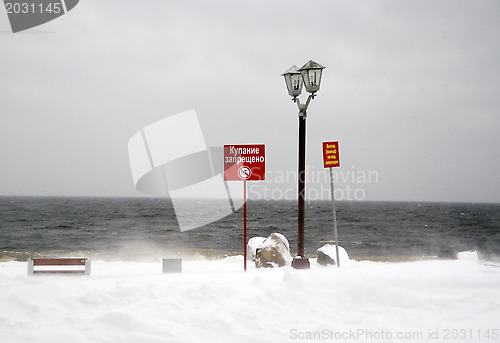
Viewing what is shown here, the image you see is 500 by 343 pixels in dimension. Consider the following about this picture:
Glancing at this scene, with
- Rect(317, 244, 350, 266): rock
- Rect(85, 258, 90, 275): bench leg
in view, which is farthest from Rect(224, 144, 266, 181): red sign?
Rect(85, 258, 90, 275): bench leg

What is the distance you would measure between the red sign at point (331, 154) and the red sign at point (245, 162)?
1709 millimetres

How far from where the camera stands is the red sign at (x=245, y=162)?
37.0 ft

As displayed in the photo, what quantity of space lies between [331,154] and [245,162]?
234 centimetres

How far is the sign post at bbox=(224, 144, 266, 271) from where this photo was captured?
11281 millimetres

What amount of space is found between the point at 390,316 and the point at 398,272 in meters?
3.34

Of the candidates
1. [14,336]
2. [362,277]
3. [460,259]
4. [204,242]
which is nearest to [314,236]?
[204,242]

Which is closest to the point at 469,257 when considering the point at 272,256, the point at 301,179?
the point at 301,179

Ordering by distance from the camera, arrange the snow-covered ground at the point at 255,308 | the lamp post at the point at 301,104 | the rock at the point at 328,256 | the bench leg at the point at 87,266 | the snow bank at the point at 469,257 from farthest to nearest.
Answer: the rock at the point at 328,256, the snow bank at the point at 469,257, the lamp post at the point at 301,104, the bench leg at the point at 87,266, the snow-covered ground at the point at 255,308

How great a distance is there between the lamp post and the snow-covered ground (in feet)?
5.87

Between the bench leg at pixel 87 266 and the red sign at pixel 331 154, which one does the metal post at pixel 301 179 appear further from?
the bench leg at pixel 87 266

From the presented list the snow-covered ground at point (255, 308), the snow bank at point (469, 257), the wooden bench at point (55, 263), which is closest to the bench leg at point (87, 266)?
the wooden bench at point (55, 263)

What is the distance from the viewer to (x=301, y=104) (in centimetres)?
1212

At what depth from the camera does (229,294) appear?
8.14 metres

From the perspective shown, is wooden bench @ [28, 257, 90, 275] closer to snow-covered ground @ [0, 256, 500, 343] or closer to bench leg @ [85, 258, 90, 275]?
bench leg @ [85, 258, 90, 275]
